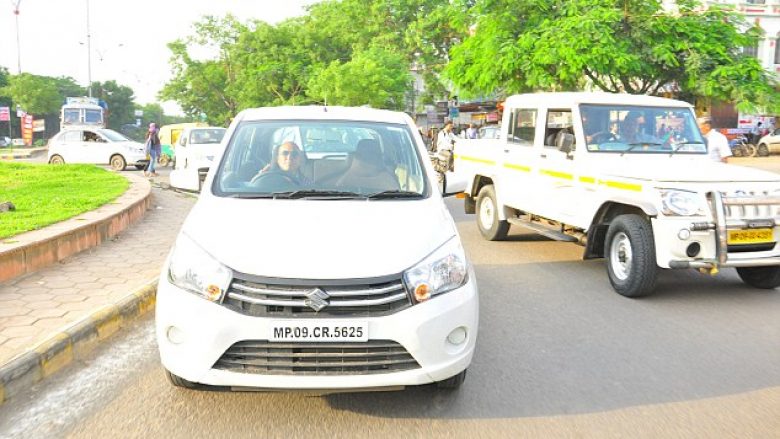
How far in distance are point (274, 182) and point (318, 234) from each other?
3.24 ft

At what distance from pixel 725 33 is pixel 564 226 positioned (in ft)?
46.9

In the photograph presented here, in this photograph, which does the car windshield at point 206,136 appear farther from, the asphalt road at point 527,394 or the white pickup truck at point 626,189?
the asphalt road at point 527,394

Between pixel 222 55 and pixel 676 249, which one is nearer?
pixel 676 249

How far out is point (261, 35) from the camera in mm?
56188

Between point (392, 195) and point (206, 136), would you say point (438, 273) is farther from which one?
point (206, 136)

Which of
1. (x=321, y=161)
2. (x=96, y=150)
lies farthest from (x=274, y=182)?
(x=96, y=150)

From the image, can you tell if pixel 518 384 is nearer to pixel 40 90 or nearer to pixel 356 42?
pixel 356 42

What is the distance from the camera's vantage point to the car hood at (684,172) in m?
6.05

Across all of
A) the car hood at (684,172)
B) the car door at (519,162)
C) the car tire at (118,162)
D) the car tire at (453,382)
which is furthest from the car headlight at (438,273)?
the car tire at (118,162)

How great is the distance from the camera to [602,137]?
7.59 metres

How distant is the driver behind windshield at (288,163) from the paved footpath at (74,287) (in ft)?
5.56

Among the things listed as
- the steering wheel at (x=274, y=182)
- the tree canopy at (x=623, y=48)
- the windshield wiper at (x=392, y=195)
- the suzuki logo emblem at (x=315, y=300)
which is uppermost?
the tree canopy at (x=623, y=48)

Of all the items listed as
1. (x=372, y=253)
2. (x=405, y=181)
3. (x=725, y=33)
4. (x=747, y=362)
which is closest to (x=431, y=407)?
(x=372, y=253)

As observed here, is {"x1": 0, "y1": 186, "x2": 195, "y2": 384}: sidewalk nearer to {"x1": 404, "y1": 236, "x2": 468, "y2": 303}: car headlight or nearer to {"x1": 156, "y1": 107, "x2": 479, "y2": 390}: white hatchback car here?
{"x1": 156, "y1": 107, "x2": 479, "y2": 390}: white hatchback car
